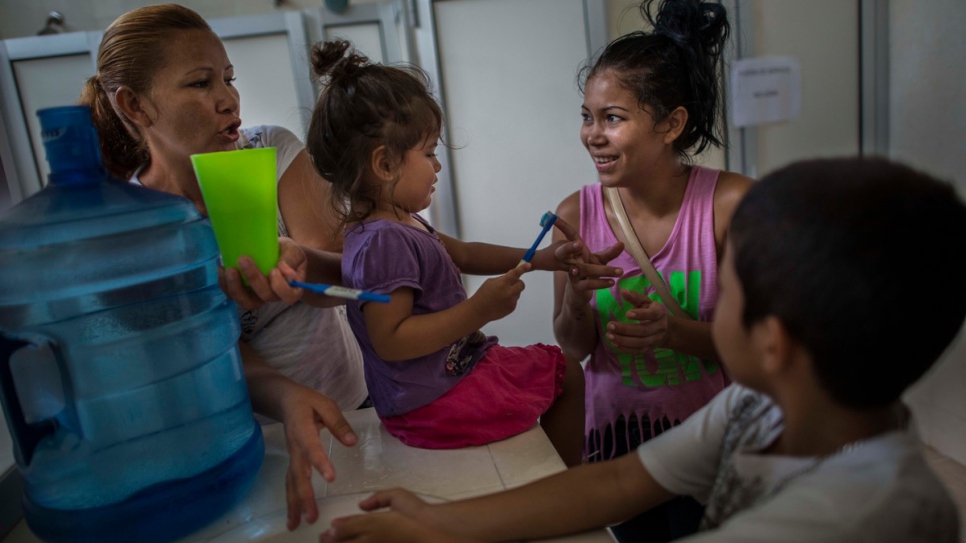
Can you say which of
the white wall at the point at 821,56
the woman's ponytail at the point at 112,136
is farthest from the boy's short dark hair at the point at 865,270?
the white wall at the point at 821,56

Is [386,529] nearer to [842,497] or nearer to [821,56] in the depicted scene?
[842,497]

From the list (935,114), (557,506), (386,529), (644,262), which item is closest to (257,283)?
(386,529)

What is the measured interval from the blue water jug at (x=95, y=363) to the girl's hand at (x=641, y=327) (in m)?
0.58

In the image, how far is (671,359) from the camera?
44.9 inches

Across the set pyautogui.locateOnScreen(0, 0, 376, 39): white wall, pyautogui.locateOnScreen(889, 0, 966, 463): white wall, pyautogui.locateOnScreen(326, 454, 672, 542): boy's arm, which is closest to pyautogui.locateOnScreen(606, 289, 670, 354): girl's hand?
pyautogui.locateOnScreen(326, 454, 672, 542): boy's arm

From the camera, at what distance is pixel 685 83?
1183mm

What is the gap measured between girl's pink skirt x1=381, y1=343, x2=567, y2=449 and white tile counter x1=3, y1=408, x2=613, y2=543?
0.05 feet

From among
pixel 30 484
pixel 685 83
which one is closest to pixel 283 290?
pixel 30 484

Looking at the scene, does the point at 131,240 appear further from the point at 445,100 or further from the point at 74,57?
the point at 74,57

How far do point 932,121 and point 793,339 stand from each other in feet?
5.64

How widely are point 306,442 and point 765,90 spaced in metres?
1.98

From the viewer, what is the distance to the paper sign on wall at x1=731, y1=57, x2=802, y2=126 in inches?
85.1

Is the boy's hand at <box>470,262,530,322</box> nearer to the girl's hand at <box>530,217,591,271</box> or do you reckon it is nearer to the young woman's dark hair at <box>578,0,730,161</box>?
the girl's hand at <box>530,217,591,271</box>

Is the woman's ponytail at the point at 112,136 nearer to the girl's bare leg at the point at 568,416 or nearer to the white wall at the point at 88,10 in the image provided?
the girl's bare leg at the point at 568,416
